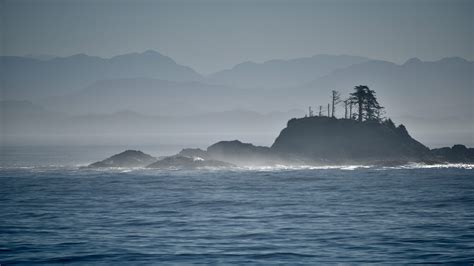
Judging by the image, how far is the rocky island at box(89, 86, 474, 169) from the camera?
4759 inches

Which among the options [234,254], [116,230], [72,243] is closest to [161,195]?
[116,230]

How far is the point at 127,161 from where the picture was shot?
125125mm

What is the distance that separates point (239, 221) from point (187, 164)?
7064cm

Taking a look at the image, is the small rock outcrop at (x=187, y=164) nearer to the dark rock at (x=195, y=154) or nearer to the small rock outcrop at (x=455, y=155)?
the dark rock at (x=195, y=154)

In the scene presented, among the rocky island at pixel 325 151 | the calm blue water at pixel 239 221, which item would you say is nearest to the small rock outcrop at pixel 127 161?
the rocky island at pixel 325 151

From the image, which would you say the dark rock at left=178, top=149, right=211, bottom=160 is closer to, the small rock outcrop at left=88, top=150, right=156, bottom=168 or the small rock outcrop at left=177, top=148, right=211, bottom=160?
the small rock outcrop at left=177, top=148, right=211, bottom=160

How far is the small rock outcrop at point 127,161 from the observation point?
405 feet

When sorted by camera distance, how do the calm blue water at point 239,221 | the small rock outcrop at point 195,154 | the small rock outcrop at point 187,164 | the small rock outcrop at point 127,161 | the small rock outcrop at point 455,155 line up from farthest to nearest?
the small rock outcrop at point 195,154
the small rock outcrop at point 455,155
the small rock outcrop at point 127,161
the small rock outcrop at point 187,164
the calm blue water at point 239,221

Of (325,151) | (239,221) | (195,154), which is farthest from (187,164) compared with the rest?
(239,221)

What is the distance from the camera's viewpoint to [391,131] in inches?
4902

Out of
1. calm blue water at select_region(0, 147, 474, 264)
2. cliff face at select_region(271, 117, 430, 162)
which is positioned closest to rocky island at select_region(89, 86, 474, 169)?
cliff face at select_region(271, 117, 430, 162)

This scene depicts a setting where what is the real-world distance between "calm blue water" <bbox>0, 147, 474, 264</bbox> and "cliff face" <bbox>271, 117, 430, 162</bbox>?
32543mm

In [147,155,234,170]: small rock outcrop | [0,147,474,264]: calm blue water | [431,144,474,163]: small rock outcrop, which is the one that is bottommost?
[0,147,474,264]: calm blue water

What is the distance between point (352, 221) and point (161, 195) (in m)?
27.7
